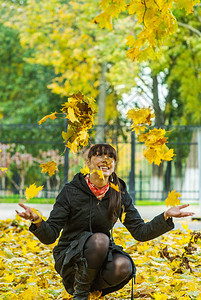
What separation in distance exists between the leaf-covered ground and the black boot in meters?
0.23

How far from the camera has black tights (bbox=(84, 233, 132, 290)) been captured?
114 inches

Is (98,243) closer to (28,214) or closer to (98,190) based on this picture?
(98,190)

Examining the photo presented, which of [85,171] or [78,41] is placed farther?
[78,41]

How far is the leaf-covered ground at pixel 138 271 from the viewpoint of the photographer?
3508 mm

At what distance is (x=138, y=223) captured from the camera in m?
3.22

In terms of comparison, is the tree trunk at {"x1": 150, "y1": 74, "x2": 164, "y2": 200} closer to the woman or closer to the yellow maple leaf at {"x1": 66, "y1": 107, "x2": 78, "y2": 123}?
the woman

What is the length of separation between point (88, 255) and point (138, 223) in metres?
0.50

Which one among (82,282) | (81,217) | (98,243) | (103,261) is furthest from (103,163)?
(82,282)

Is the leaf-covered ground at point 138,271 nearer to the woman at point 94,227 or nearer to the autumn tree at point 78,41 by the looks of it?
the woman at point 94,227

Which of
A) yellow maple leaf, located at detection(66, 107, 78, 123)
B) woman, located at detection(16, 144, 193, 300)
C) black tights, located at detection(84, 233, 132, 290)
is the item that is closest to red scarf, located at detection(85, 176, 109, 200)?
woman, located at detection(16, 144, 193, 300)

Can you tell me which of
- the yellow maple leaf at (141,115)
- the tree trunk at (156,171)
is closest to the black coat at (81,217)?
the yellow maple leaf at (141,115)

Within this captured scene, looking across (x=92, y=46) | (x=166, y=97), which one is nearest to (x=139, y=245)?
(x=92, y=46)

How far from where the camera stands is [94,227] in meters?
3.16

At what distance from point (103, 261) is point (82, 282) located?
0.64 feet
